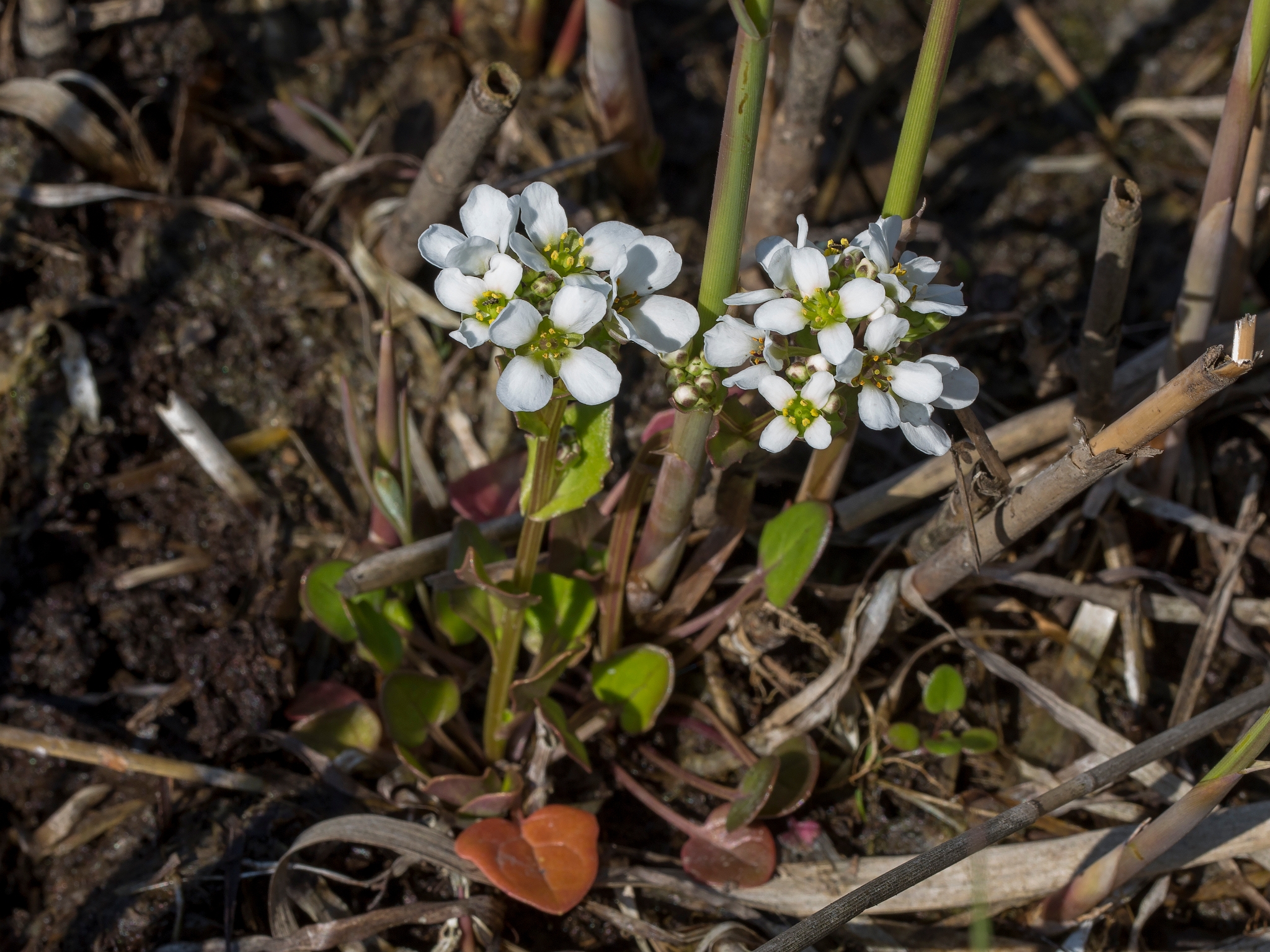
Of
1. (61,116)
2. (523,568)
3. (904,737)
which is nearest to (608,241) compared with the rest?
(523,568)

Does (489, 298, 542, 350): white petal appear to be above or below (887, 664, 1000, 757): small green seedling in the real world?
above

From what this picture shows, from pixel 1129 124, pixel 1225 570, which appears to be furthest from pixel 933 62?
pixel 1129 124

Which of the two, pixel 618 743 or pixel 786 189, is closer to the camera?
pixel 618 743

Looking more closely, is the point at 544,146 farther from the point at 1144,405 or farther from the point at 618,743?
the point at 1144,405

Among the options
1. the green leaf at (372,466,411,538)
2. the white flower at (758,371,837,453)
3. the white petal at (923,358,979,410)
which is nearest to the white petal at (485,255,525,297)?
the white flower at (758,371,837,453)

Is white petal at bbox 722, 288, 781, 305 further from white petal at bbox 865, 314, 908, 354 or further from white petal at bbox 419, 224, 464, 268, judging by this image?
white petal at bbox 419, 224, 464, 268

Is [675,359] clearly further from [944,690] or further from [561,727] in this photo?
[944,690]
